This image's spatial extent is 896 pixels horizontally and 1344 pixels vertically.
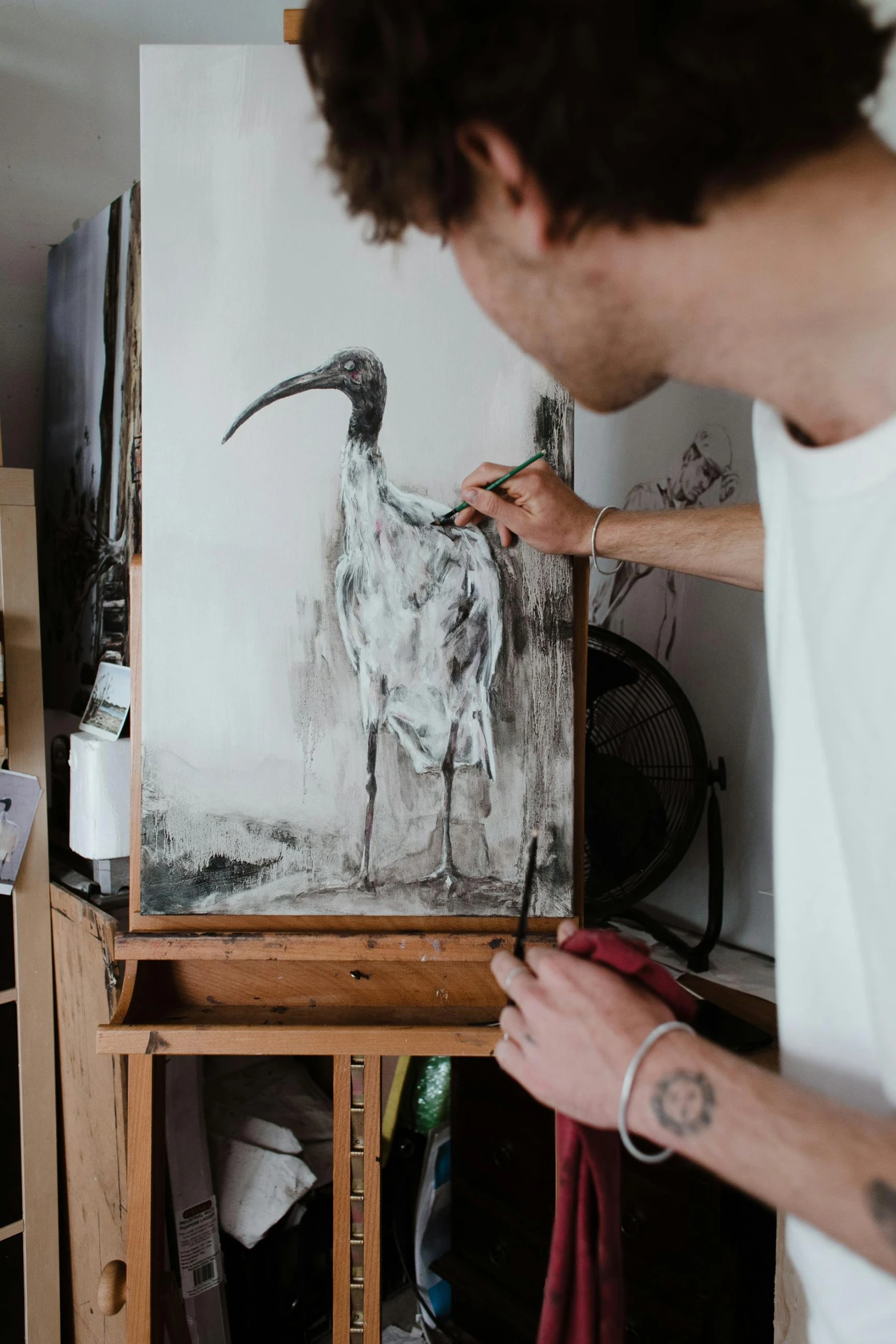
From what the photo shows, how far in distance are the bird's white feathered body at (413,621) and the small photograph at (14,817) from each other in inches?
28.5

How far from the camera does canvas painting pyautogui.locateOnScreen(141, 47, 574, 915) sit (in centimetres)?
123

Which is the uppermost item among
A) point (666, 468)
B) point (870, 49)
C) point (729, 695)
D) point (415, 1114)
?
point (870, 49)

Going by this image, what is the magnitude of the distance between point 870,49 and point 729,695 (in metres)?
1.30

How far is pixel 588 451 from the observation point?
2.16 metres

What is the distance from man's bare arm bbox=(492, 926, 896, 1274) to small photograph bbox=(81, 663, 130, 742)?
1.06 m

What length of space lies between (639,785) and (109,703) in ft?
3.34

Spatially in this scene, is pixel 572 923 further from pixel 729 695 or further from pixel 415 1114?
pixel 415 1114

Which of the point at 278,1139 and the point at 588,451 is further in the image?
the point at 588,451

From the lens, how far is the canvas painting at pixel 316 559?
4.05 feet

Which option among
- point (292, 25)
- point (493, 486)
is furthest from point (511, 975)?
point (292, 25)

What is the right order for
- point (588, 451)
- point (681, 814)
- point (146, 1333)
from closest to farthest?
1. point (146, 1333)
2. point (681, 814)
3. point (588, 451)

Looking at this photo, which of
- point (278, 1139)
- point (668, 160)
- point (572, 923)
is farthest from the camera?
point (278, 1139)

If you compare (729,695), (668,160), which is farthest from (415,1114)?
(668,160)

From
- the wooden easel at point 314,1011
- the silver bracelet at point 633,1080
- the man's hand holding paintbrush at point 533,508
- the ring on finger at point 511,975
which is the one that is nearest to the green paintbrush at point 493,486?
the man's hand holding paintbrush at point 533,508
